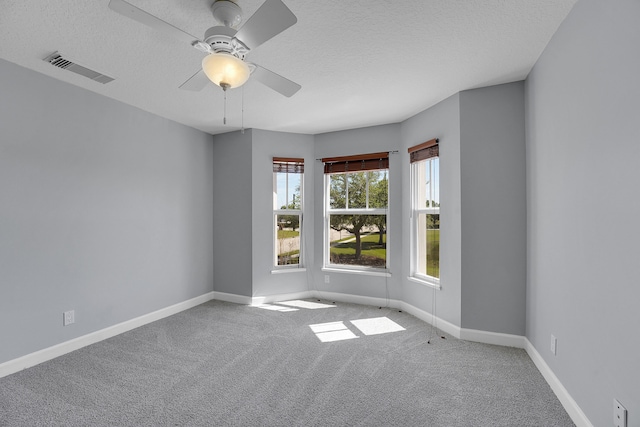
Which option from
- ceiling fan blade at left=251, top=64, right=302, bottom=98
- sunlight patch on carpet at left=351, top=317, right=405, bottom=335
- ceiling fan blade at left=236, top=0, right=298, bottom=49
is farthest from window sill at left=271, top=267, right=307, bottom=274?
ceiling fan blade at left=236, top=0, right=298, bottom=49

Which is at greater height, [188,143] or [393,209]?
[188,143]

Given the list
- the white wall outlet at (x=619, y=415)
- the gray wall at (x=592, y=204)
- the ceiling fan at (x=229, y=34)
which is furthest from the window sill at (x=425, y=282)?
the ceiling fan at (x=229, y=34)

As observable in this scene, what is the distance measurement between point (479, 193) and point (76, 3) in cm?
338

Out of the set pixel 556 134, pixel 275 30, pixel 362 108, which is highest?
pixel 362 108

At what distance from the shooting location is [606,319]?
1524 millimetres

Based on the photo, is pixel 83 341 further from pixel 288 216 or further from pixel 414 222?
pixel 414 222

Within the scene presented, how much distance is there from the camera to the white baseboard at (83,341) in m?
2.43

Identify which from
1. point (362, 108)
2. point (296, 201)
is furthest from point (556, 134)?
point (296, 201)

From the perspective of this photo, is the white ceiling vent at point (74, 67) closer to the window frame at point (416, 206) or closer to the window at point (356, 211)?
the window at point (356, 211)

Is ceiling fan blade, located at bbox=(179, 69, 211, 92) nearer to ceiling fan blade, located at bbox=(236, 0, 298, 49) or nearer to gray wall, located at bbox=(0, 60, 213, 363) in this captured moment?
ceiling fan blade, located at bbox=(236, 0, 298, 49)

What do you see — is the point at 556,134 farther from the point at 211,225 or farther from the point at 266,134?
the point at 211,225

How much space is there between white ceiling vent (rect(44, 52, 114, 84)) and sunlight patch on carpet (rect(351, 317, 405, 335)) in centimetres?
349

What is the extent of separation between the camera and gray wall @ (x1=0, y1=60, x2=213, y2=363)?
8.07 ft

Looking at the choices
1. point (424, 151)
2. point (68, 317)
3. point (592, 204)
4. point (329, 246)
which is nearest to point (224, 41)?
point (592, 204)
